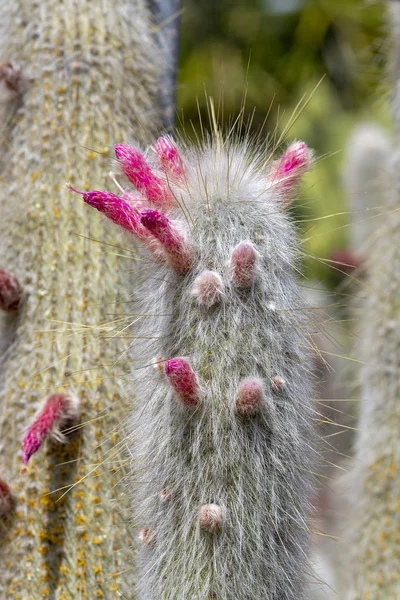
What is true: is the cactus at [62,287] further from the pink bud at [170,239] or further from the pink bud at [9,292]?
the pink bud at [170,239]

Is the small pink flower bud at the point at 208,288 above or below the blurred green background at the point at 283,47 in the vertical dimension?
below

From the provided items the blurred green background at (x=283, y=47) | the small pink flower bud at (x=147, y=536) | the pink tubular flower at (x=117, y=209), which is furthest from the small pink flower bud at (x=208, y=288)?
the blurred green background at (x=283, y=47)

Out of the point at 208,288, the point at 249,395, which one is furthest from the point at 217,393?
the point at 208,288

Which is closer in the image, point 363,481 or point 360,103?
point 363,481

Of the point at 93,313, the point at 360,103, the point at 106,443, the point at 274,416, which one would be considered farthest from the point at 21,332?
the point at 360,103

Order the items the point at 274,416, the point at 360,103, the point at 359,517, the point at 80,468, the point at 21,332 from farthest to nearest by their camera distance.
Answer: the point at 360,103
the point at 359,517
the point at 21,332
the point at 80,468
the point at 274,416

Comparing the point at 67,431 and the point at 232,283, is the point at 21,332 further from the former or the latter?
the point at 232,283

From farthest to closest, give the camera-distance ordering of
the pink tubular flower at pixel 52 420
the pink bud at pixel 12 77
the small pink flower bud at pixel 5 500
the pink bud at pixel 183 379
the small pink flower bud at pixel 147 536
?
the pink bud at pixel 12 77 → the small pink flower bud at pixel 5 500 → the pink tubular flower at pixel 52 420 → the small pink flower bud at pixel 147 536 → the pink bud at pixel 183 379

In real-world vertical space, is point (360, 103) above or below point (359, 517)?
above
